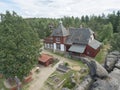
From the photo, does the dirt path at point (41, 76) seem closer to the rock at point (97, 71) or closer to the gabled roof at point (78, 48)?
the gabled roof at point (78, 48)

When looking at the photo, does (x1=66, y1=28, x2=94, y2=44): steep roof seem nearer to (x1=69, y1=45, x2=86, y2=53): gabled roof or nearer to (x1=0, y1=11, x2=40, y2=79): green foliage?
(x1=69, y1=45, x2=86, y2=53): gabled roof

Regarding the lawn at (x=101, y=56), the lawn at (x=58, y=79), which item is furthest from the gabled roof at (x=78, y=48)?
the lawn at (x=58, y=79)

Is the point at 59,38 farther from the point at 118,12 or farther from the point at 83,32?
the point at 118,12

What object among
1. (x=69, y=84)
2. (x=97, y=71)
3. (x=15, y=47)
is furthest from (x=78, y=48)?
(x=97, y=71)

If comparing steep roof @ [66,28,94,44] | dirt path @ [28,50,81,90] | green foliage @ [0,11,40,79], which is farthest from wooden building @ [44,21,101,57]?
green foliage @ [0,11,40,79]

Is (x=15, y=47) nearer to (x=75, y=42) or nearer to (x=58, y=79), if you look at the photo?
(x=58, y=79)

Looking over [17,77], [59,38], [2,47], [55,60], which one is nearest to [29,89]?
[17,77]
